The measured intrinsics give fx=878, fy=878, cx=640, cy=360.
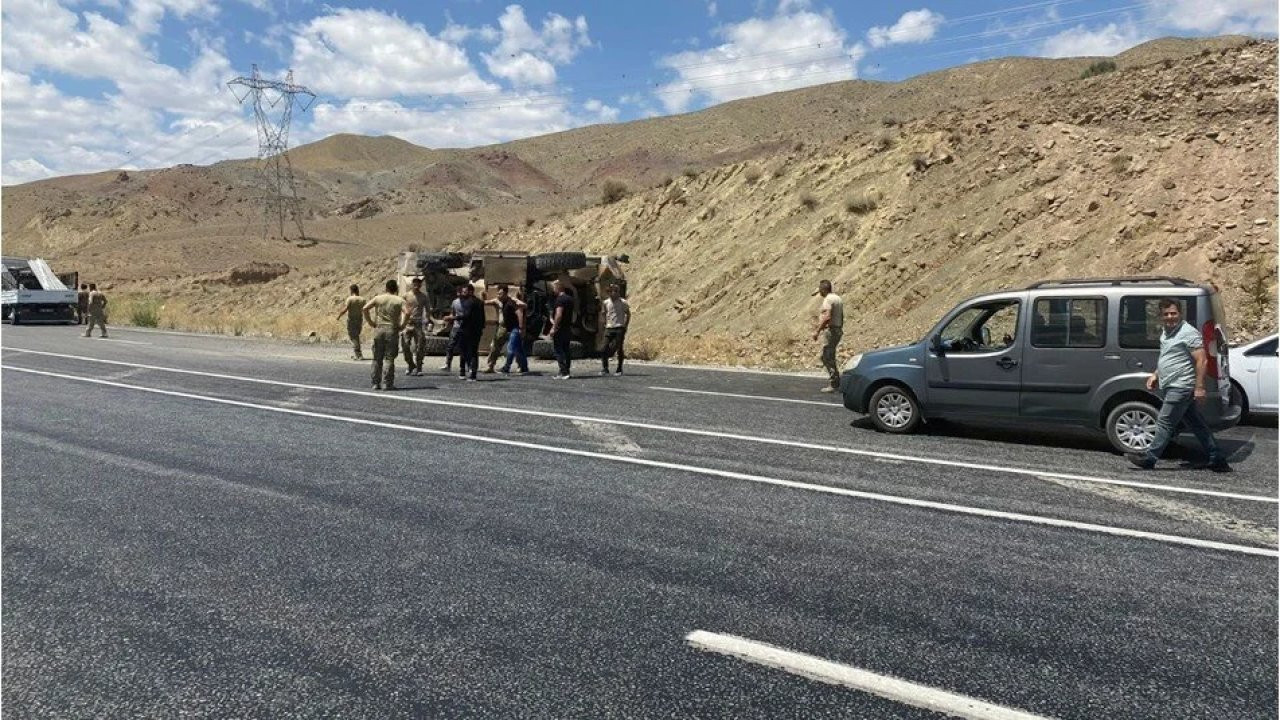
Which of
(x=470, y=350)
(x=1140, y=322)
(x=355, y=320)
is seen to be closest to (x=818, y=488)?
(x=1140, y=322)

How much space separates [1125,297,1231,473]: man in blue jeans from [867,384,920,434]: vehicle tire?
2.46 m

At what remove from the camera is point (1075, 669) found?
13.0 feet

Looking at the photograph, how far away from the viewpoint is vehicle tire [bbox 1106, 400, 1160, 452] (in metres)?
8.83

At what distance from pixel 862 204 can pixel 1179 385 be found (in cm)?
1929

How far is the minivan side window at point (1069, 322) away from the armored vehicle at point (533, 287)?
37.7 feet

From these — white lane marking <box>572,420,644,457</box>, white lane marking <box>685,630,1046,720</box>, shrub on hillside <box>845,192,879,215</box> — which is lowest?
white lane marking <box>685,630,1046,720</box>

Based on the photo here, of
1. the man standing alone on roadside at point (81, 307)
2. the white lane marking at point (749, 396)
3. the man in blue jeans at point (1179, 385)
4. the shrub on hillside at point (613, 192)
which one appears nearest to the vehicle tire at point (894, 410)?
the white lane marking at point (749, 396)

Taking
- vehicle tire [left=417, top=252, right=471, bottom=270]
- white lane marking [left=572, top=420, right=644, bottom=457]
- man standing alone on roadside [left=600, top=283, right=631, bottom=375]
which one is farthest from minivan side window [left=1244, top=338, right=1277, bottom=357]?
vehicle tire [left=417, top=252, right=471, bottom=270]

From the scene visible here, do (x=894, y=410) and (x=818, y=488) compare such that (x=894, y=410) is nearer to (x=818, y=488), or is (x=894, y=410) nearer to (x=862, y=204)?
(x=818, y=488)

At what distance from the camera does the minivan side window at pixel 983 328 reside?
961 centimetres

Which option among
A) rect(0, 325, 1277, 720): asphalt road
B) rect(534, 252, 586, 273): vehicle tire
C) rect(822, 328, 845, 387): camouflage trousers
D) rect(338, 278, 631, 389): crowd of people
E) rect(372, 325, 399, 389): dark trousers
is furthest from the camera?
rect(534, 252, 586, 273): vehicle tire

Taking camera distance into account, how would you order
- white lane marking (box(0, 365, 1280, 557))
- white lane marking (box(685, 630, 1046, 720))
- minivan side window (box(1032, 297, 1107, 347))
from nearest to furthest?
white lane marking (box(685, 630, 1046, 720))
white lane marking (box(0, 365, 1280, 557))
minivan side window (box(1032, 297, 1107, 347))

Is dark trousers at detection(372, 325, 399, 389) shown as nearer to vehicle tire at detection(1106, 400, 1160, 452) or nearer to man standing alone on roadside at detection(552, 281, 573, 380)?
man standing alone on roadside at detection(552, 281, 573, 380)

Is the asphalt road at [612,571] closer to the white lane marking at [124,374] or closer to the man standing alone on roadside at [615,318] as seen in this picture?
the white lane marking at [124,374]
